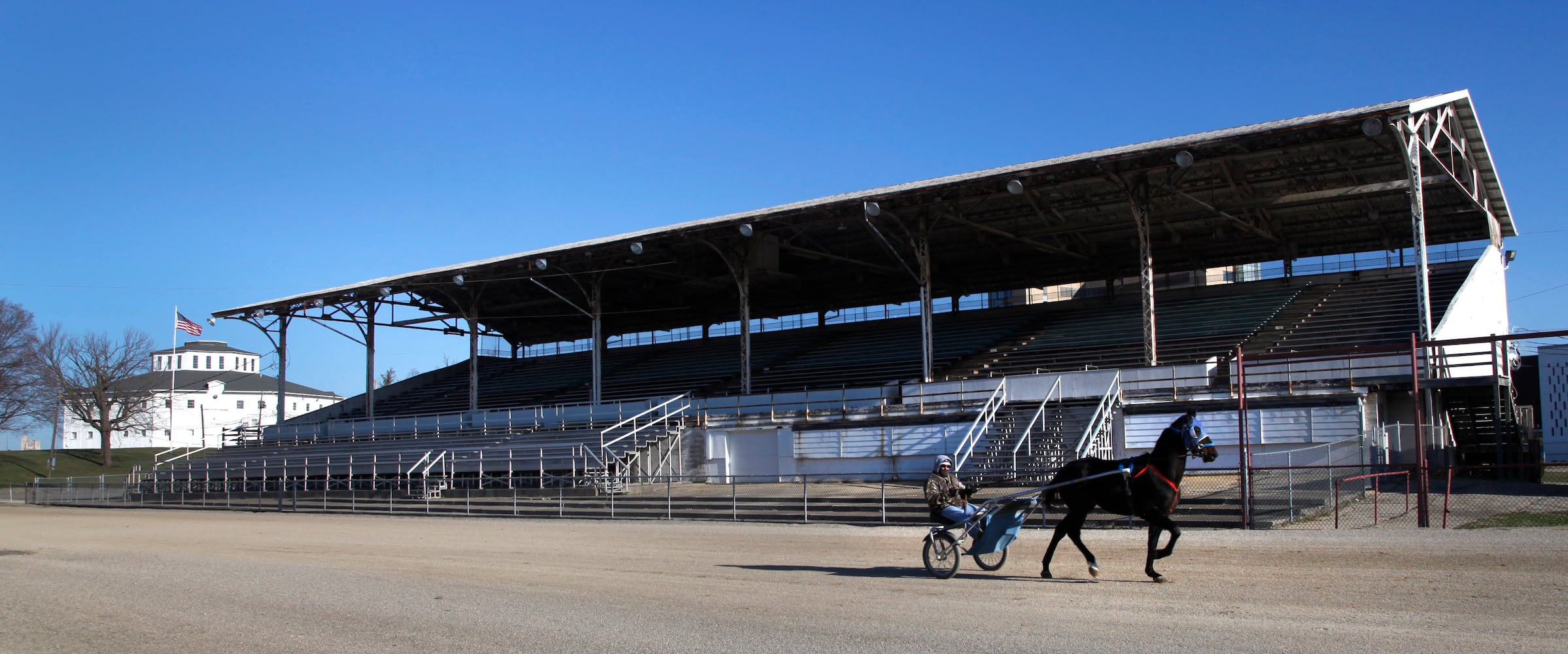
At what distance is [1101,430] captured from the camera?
27.3 meters

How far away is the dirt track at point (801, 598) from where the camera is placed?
876 cm

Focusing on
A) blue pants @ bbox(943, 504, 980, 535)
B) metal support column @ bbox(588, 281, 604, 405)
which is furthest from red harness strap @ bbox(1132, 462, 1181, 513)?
metal support column @ bbox(588, 281, 604, 405)

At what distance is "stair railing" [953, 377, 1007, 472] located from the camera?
27.7 meters

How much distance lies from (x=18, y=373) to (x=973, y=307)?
59.5 m

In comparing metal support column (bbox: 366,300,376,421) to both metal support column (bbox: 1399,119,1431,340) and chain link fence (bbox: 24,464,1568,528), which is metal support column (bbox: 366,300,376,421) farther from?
metal support column (bbox: 1399,119,1431,340)

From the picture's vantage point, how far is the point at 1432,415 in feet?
84.4

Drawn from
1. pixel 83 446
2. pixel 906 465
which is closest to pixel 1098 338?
pixel 906 465

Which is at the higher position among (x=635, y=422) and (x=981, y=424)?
(x=635, y=422)

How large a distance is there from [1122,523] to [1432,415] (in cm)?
1095

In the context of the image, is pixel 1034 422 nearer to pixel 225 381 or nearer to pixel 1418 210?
pixel 1418 210

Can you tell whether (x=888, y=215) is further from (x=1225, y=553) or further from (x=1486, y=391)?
(x=1225, y=553)

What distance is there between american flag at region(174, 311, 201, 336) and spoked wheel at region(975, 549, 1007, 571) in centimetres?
5117

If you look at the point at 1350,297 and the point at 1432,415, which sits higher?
the point at 1350,297

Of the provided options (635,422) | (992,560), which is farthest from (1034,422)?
(992,560)
